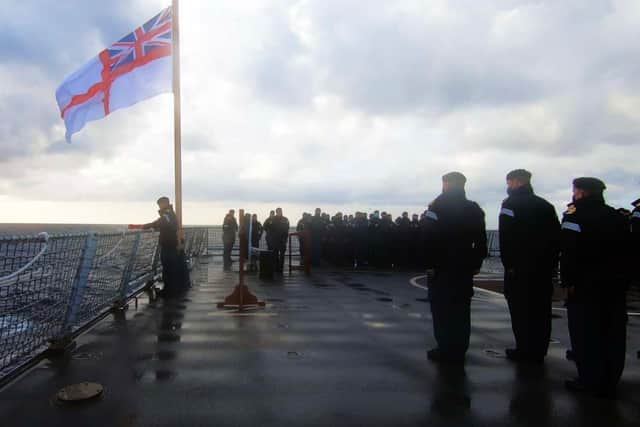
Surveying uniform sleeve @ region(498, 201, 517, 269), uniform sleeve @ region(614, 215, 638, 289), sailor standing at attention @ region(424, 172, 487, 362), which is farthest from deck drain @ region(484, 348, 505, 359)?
uniform sleeve @ region(614, 215, 638, 289)

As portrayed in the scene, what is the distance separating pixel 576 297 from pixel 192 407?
3.53 metres

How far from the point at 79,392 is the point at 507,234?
14.8ft

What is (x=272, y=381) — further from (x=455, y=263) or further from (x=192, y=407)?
(x=455, y=263)

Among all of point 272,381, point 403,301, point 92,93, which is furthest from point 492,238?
point 272,381

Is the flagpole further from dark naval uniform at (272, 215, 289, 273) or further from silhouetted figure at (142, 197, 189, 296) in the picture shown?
dark naval uniform at (272, 215, 289, 273)

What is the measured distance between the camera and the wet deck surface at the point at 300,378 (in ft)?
12.1

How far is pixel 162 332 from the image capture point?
21.4 feet

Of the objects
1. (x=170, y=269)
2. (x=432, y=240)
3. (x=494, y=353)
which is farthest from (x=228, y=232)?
(x=432, y=240)

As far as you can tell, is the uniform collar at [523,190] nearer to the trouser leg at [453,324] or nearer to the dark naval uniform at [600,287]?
the dark naval uniform at [600,287]

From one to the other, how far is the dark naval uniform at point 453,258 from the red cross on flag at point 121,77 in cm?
813

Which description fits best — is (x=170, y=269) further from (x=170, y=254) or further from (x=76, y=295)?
(x=76, y=295)

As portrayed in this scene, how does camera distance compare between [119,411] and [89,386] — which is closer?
[119,411]

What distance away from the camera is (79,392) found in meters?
4.04

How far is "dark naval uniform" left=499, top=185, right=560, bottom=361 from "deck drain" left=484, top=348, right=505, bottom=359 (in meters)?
0.24
